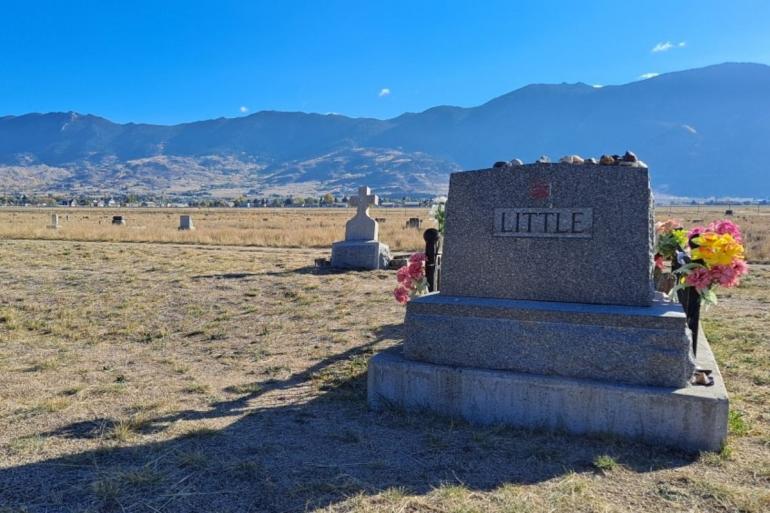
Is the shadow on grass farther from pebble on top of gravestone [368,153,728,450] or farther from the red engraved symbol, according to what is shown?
the red engraved symbol

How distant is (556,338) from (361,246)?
9738 mm

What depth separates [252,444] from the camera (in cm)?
399

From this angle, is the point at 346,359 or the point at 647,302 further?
the point at 346,359

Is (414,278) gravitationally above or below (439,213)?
below

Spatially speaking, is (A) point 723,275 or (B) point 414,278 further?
(B) point 414,278

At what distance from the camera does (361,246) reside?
13828 mm

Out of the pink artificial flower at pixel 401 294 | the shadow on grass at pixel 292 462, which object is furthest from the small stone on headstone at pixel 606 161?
the pink artificial flower at pixel 401 294

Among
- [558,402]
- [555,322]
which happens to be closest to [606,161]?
[555,322]

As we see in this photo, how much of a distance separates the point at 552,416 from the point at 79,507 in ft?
9.66

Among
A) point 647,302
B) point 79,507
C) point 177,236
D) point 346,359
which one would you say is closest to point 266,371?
point 346,359

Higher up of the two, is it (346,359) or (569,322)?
(569,322)

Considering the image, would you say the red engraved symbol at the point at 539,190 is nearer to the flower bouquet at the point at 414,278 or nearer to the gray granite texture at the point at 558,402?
the gray granite texture at the point at 558,402

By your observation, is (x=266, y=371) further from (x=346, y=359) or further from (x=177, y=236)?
(x=177, y=236)

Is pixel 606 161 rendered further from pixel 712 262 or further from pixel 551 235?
pixel 712 262
